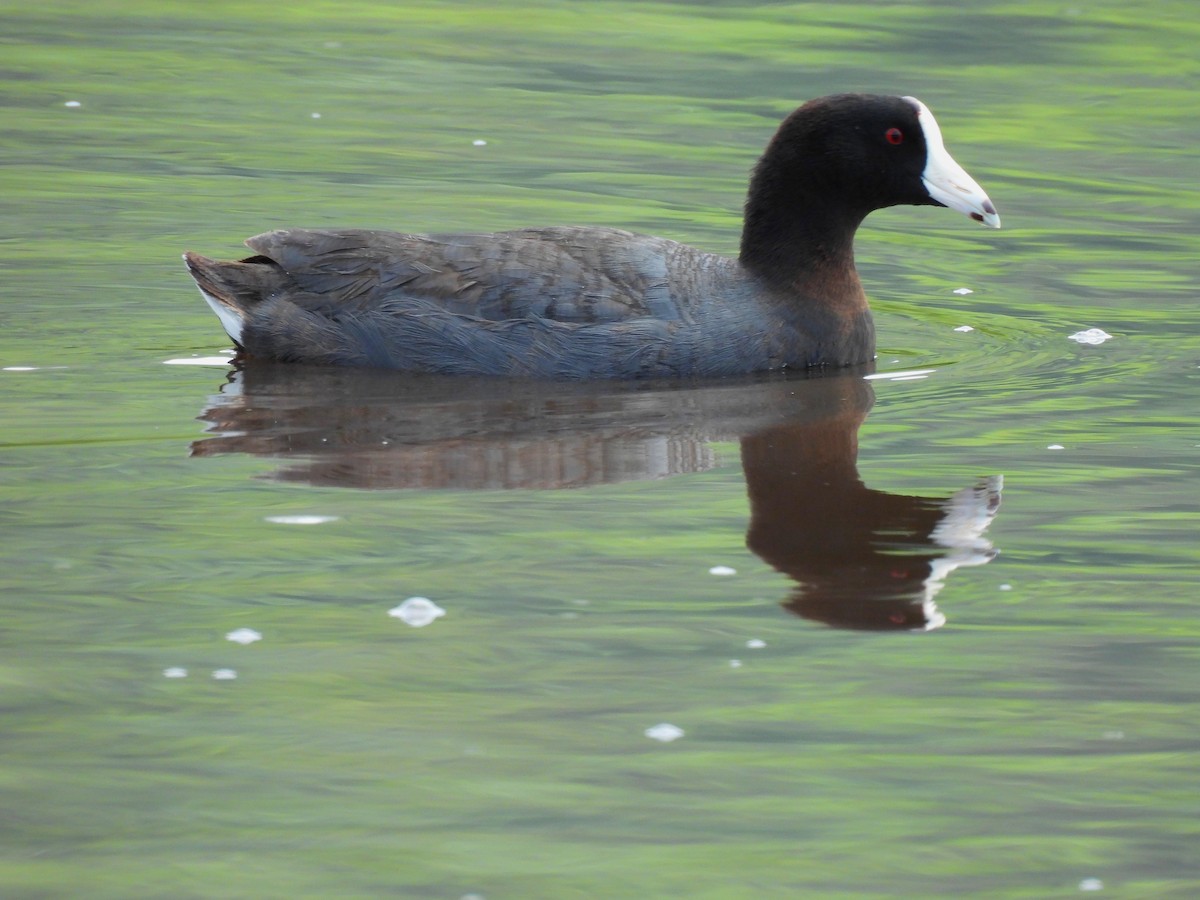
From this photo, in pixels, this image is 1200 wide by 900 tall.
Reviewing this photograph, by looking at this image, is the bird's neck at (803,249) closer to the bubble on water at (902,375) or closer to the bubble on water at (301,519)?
the bubble on water at (902,375)

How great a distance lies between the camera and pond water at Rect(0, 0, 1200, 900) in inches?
165

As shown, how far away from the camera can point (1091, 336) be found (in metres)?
9.03

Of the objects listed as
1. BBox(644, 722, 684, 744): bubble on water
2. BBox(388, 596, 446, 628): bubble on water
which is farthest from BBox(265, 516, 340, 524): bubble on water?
BBox(644, 722, 684, 744): bubble on water

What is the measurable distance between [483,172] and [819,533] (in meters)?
6.41

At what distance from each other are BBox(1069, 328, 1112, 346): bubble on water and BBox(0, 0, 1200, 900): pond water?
0.35ft

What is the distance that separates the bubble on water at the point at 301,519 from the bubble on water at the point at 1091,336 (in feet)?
13.8

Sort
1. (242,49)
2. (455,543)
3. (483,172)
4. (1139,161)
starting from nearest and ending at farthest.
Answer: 1. (455,543)
2. (483,172)
3. (1139,161)
4. (242,49)

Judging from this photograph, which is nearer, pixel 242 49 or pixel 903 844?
pixel 903 844

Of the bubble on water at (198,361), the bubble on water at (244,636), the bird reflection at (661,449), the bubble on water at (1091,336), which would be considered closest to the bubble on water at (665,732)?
the bird reflection at (661,449)

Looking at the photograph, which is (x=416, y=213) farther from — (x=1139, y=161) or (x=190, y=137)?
(x=1139, y=161)

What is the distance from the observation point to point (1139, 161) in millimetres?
12930

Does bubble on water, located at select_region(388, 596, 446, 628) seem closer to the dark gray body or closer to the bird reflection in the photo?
the bird reflection

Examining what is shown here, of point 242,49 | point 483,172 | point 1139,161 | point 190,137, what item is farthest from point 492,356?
point 242,49

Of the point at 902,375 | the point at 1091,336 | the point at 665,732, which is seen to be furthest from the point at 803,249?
the point at 665,732
